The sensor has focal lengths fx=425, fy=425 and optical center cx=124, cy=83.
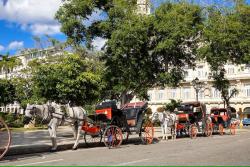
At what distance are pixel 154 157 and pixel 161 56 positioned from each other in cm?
1507

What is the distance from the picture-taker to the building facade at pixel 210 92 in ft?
243

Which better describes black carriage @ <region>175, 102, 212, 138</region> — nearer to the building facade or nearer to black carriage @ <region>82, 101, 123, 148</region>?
black carriage @ <region>82, 101, 123, 148</region>

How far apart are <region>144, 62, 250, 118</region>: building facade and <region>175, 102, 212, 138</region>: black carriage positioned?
43.7 m

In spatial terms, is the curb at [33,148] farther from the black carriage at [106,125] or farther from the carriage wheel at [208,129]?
the carriage wheel at [208,129]

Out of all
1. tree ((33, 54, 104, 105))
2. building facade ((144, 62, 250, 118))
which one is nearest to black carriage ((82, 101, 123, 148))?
tree ((33, 54, 104, 105))

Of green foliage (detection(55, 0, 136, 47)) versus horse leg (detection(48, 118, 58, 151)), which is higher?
green foliage (detection(55, 0, 136, 47))

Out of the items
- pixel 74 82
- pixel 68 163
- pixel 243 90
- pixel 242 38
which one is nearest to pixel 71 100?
pixel 74 82

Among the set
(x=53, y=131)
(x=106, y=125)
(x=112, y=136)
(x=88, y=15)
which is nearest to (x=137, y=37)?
(x=88, y=15)

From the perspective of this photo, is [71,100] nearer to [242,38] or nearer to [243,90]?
[242,38]

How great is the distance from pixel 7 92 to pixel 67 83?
31965 millimetres

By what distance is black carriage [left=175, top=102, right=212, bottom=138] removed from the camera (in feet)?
79.6

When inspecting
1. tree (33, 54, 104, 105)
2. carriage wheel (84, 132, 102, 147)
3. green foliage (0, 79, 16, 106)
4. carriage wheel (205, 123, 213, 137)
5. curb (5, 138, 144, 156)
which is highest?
green foliage (0, 79, 16, 106)

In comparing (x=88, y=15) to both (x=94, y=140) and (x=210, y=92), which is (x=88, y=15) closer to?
(x=94, y=140)

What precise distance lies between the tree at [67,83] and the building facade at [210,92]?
45.8 m
